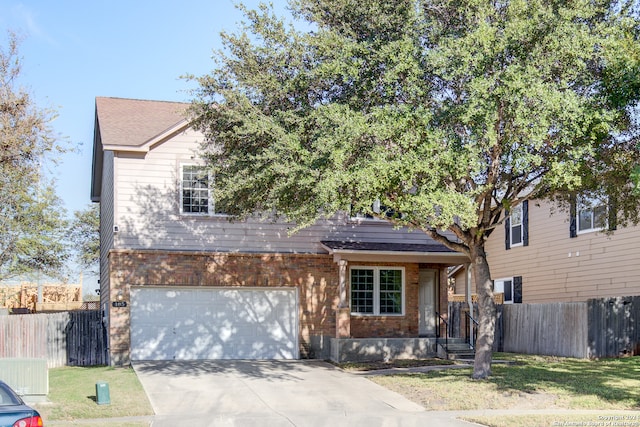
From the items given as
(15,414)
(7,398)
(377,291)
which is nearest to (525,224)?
(377,291)

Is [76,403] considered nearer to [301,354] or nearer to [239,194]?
[239,194]

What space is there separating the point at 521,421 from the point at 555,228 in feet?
52.9

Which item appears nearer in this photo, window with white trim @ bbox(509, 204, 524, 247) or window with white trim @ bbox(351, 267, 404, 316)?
window with white trim @ bbox(351, 267, 404, 316)

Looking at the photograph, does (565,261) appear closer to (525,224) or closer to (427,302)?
(525,224)

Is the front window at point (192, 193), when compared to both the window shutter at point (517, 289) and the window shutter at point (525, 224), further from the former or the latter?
the window shutter at point (517, 289)

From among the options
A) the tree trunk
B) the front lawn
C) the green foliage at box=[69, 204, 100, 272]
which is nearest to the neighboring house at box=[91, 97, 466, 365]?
the front lawn

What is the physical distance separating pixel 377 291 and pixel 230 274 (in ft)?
15.1

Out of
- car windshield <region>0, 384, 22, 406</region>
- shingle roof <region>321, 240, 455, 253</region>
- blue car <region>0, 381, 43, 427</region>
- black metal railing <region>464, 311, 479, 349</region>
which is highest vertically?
shingle roof <region>321, 240, 455, 253</region>

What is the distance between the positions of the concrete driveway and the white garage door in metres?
1.11

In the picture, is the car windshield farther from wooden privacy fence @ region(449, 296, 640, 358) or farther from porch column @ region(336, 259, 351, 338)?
wooden privacy fence @ region(449, 296, 640, 358)

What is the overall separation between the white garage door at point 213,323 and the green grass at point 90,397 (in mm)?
1966

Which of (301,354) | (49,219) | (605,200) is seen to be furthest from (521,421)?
(49,219)

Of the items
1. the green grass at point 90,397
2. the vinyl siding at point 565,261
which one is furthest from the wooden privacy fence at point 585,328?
the green grass at point 90,397

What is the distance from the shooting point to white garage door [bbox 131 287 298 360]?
69.5 feet
